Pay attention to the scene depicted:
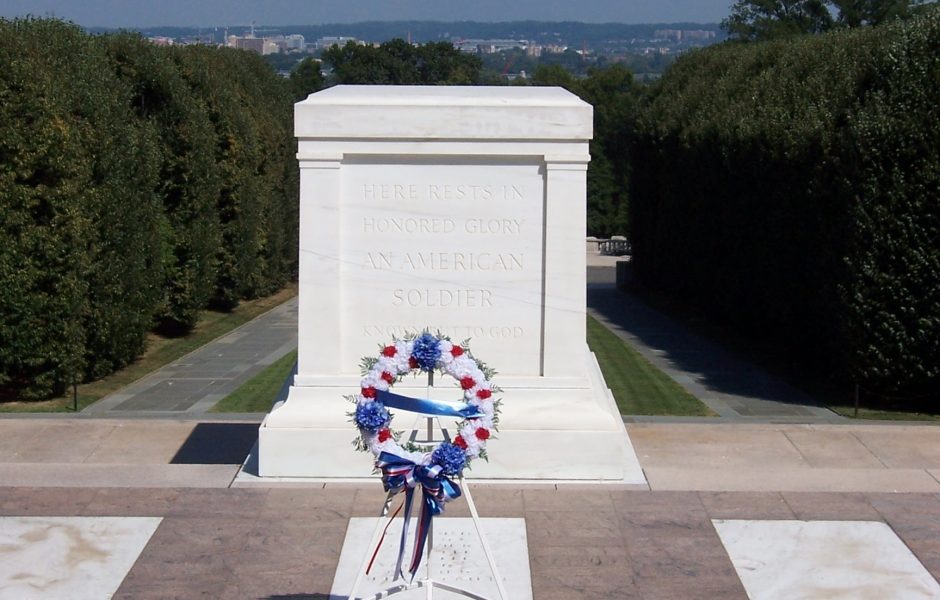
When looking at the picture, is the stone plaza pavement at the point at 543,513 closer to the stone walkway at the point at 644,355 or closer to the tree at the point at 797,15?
the stone walkway at the point at 644,355

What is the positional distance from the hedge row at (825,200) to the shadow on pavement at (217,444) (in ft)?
27.2

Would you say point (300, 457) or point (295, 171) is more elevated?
point (295, 171)

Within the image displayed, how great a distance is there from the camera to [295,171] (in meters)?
38.3

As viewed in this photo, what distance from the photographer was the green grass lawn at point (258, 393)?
16.7 metres

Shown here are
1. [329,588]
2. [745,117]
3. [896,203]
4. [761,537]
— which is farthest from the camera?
[745,117]

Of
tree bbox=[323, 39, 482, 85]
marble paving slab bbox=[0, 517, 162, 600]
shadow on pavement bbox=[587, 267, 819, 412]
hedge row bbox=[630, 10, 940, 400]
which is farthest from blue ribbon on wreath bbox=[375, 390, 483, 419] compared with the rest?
tree bbox=[323, 39, 482, 85]

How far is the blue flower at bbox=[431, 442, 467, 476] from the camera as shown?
6.52 m

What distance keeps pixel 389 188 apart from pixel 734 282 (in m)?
16.5

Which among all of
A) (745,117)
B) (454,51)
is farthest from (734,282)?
(454,51)

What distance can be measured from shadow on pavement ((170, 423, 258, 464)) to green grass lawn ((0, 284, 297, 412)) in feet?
16.4

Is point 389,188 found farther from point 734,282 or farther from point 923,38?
point 734,282

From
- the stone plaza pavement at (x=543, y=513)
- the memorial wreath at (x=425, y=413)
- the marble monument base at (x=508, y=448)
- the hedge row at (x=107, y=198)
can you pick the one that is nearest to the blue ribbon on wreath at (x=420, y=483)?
the memorial wreath at (x=425, y=413)

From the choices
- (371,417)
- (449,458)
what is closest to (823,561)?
(449,458)

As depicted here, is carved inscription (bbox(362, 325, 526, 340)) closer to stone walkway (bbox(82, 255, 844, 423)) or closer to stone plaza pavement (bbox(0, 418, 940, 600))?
stone plaza pavement (bbox(0, 418, 940, 600))
